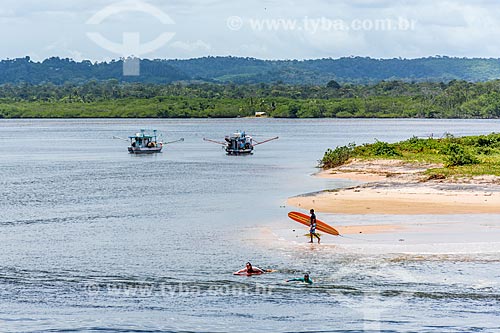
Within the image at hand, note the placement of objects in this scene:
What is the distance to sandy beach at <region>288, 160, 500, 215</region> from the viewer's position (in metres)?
48.5

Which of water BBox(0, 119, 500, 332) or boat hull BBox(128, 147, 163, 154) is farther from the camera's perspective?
boat hull BBox(128, 147, 163, 154)

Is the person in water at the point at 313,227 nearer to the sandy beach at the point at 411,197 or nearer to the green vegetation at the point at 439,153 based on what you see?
the sandy beach at the point at 411,197

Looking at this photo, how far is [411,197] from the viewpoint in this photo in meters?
52.9

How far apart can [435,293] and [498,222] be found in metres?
13.4

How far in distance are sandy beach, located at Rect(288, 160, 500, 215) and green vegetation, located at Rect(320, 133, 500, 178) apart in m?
3.26

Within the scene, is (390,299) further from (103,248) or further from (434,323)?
(103,248)

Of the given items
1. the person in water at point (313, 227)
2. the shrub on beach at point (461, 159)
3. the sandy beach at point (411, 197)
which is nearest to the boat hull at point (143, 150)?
the sandy beach at point (411, 197)

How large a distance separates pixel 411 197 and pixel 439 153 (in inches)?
897

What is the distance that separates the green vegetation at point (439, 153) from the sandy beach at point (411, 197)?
10.7 feet

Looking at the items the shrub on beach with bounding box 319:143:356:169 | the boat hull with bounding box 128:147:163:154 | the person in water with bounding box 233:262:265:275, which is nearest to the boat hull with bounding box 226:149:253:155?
the boat hull with bounding box 128:147:163:154

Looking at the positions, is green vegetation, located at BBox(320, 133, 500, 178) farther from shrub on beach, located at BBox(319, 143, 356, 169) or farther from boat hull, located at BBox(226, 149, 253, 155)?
boat hull, located at BBox(226, 149, 253, 155)

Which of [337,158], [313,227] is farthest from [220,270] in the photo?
[337,158]

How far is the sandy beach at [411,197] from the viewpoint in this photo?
159ft

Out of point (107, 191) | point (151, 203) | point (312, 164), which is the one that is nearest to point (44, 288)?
point (151, 203)
